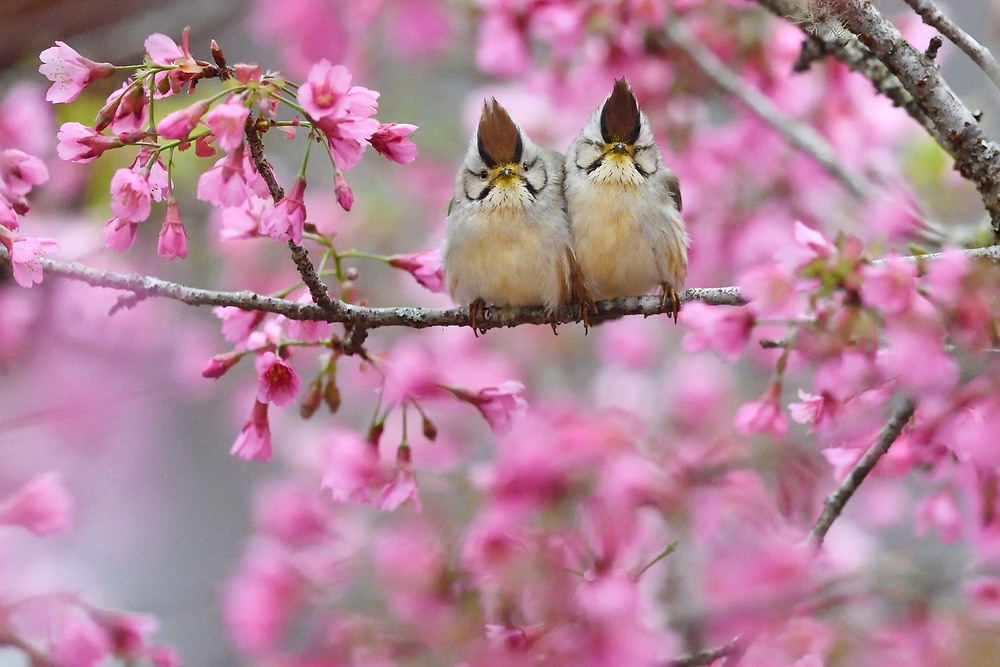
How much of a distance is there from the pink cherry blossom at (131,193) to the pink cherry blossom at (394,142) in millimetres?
289

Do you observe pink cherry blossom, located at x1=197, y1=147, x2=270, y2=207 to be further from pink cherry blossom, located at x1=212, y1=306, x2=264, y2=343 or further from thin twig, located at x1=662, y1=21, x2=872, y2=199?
thin twig, located at x1=662, y1=21, x2=872, y2=199

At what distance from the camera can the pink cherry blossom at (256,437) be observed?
1.45m

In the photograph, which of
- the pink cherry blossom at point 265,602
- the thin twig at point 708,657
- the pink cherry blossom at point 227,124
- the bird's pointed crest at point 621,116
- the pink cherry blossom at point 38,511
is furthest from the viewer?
the pink cherry blossom at point 265,602

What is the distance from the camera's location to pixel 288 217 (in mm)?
1204

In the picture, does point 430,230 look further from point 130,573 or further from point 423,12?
point 130,573

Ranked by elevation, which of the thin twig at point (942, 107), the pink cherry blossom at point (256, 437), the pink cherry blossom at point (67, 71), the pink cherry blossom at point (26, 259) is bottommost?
the pink cherry blossom at point (256, 437)

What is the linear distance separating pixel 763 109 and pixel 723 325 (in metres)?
0.84

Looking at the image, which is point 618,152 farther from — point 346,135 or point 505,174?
point 346,135

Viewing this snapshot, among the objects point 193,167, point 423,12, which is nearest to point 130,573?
point 193,167

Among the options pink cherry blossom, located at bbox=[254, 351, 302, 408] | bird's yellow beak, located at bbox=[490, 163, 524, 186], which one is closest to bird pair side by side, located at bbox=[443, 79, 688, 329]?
bird's yellow beak, located at bbox=[490, 163, 524, 186]

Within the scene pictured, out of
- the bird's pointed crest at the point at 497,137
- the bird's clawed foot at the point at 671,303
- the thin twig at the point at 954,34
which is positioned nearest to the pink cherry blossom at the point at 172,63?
the bird's pointed crest at the point at 497,137

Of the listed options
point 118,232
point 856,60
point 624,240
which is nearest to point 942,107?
point 856,60

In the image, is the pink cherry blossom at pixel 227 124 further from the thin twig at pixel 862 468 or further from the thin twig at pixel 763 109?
the thin twig at pixel 763 109

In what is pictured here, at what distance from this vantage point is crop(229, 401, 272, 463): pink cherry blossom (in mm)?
1447
